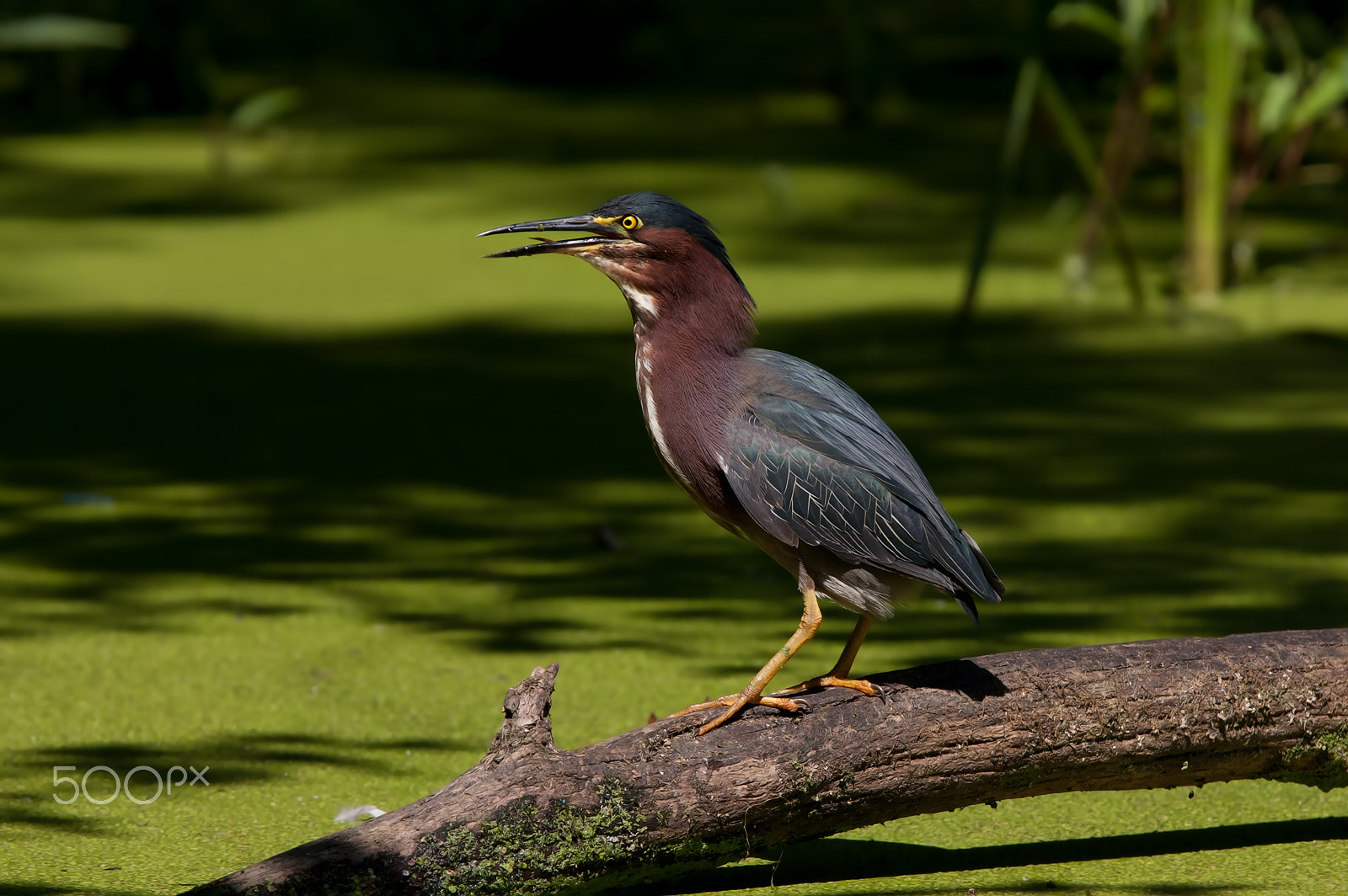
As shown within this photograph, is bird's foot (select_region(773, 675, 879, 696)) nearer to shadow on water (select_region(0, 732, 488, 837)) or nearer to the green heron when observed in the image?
the green heron

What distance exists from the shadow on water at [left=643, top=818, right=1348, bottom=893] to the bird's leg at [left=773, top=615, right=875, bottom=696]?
0.21 meters

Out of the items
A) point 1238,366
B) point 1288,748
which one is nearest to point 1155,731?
point 1288,748

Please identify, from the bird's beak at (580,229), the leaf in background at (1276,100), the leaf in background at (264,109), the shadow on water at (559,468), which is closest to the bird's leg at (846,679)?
the bird's beak at (580,229)

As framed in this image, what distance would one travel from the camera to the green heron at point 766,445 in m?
2.10

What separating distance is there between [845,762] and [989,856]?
295mm

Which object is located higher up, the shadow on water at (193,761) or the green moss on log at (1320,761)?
the green moss on log at (1320,761)

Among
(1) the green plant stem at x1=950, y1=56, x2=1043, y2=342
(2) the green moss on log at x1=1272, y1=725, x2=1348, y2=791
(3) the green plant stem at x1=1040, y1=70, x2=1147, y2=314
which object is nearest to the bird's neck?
(2) the green moss on log at x1=1272, y1=725, x2=1348, y2=791

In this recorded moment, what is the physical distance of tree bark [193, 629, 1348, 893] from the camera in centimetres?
183

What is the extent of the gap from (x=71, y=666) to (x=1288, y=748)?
1.91 m

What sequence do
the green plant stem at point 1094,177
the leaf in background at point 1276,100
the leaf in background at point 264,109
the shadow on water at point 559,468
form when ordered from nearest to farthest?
the shadow on water at point 559,468 < the green plant stem at point 1094,177 < the leaf in background at point 1276,100 < the leaf in background at point 264,109

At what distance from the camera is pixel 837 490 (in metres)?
2.11

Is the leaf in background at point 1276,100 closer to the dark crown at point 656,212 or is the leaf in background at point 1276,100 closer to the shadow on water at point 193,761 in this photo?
the dark crown at point 656,212

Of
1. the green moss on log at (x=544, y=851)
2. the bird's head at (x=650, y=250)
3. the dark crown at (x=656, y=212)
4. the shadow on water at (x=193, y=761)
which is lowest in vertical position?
the shadow on water at (x=193, y=761)

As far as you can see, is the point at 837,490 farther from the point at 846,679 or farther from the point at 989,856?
the point at 989,856
